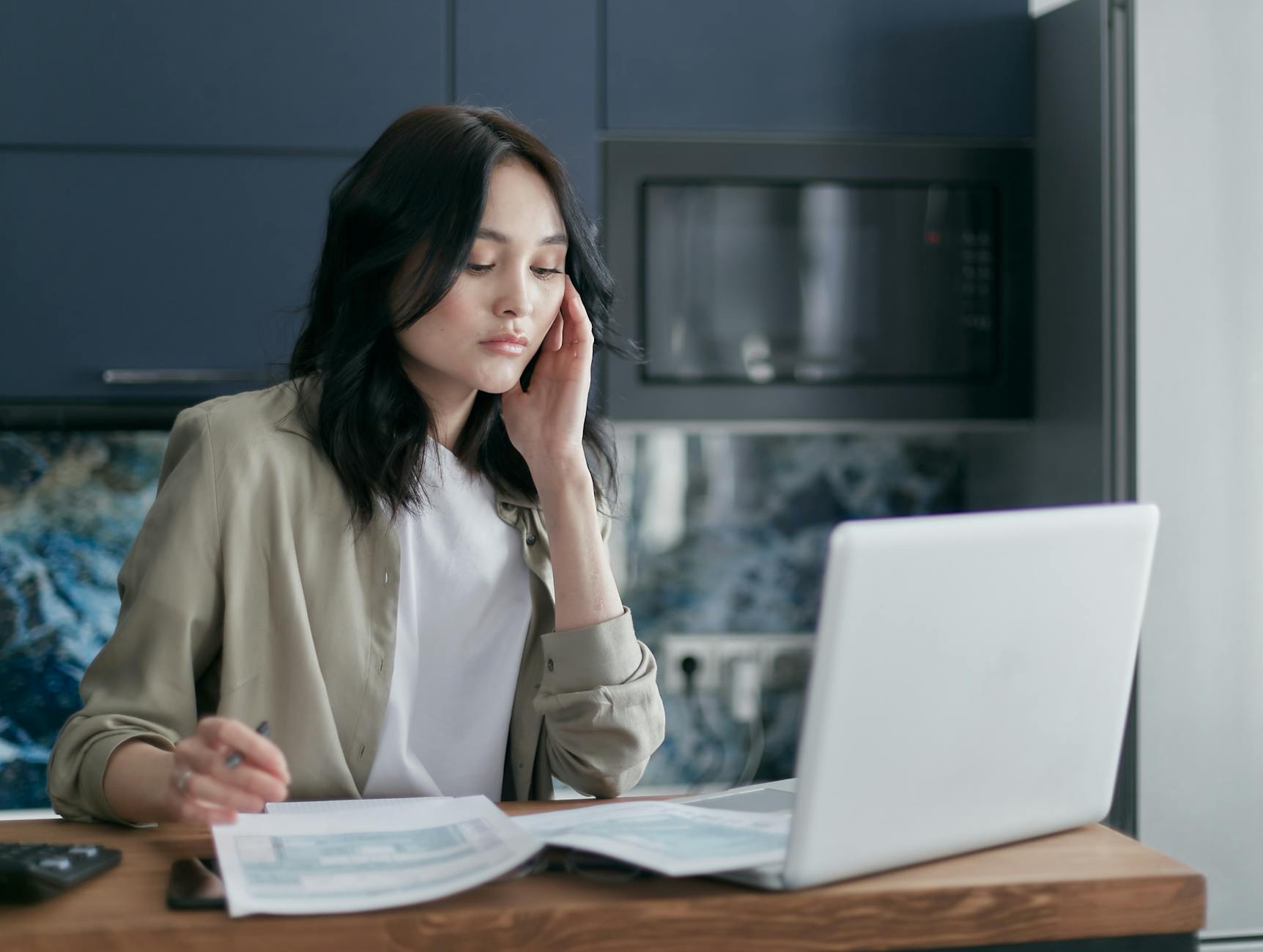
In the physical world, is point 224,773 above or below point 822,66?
below

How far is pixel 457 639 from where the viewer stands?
4.09 ft

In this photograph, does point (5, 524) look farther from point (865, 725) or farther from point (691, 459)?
point (865, 725)

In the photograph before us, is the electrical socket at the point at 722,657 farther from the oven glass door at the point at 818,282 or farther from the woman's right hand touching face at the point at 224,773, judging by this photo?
the woman's right hand touching face at the point at 224,773

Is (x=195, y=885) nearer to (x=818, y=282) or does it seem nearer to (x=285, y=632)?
(x=285, y=632)

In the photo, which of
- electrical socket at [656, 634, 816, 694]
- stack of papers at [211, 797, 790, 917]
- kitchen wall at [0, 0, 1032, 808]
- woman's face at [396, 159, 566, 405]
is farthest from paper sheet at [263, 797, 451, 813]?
electrical socket at [656, 634, 816, 694]

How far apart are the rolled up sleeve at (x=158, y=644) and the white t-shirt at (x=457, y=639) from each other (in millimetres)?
187

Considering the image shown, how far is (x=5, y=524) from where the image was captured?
2129 millimetres

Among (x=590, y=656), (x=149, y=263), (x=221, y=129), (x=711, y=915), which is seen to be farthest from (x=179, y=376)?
(x=711, y=915)

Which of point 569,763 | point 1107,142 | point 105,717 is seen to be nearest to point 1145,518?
point 569,763

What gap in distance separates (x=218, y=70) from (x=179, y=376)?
44cm

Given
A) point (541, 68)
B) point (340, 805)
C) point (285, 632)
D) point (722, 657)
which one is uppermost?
point (541, 68)

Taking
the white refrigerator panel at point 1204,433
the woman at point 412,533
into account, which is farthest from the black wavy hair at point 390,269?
the white refrigerator panel at point 1204,433

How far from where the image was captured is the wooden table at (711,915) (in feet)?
2.23

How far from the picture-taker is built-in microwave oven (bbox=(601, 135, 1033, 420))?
6.40 feet
